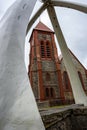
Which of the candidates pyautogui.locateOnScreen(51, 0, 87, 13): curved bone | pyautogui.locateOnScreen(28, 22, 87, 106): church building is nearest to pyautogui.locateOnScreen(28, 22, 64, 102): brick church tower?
pyautogui.locateOnScreen(28, 22, 87, 106): church building

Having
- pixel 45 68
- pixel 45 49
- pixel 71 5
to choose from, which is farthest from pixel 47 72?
pixel 71 5

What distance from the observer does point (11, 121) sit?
3.41 ft

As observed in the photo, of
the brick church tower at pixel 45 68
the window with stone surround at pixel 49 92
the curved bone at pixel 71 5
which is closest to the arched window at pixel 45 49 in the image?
the brick church tower at pixel 45 68

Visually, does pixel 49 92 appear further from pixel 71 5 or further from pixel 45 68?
pixel 71 5

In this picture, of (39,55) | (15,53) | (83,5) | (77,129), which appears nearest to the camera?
(15,53)

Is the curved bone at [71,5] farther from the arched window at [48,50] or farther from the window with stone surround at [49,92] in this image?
the arched window at [48,50]

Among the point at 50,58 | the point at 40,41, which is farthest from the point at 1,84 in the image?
the point at 40,41

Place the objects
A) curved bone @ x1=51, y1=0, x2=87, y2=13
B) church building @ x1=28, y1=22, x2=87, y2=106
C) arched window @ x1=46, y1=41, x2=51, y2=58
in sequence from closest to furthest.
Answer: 1. curved bone @ x1=51, y1=0, x2=87, y2=13
2. church building @ x1=28, y1=22, x2=87, y2=106
3. arched window @ x1=46, y1=41, x2=51, y2=58

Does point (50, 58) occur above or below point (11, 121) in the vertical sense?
above

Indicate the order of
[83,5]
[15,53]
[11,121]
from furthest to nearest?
[83,5] < [15,53] < [11,121]

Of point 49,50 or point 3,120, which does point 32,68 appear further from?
point 3,120

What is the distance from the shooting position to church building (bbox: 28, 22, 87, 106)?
736 inches

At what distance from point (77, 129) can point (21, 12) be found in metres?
2.75

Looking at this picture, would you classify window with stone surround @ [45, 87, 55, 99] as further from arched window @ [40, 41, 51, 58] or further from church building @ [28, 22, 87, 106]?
arched window @ [40, 41, 51, 58]
